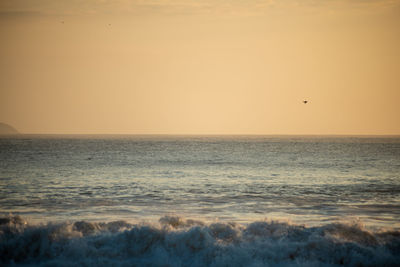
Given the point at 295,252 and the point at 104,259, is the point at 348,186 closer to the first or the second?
the point at 295,252

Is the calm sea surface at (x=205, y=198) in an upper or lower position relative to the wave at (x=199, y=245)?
lower

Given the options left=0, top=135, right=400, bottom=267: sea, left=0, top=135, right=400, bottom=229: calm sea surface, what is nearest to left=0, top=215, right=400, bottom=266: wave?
left=0, top=135, right=400, bottom=267: sea

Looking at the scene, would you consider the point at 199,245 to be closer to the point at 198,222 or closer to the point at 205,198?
the point at 198,222

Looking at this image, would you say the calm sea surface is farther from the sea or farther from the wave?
the wave

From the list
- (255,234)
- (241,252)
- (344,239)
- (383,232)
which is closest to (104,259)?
(241,252)

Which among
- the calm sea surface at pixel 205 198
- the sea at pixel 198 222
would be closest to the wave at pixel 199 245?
the sea at pixel 198 222

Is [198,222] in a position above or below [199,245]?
above

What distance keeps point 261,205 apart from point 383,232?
9.09 m

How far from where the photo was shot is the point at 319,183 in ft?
109

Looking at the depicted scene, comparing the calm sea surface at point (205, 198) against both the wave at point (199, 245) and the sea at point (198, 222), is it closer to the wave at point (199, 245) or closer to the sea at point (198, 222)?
the sea at point (198, 222)

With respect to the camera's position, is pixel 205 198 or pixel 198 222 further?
pixel 205 198

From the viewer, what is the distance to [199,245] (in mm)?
12891

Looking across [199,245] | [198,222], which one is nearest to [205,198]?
[198,222]

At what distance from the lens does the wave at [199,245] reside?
12242 millimetres
